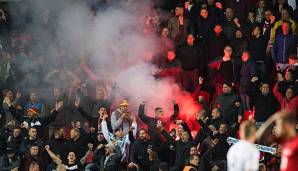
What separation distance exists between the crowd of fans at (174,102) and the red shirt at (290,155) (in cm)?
495

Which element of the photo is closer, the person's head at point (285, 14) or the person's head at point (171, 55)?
the person's head at point (285, 14)

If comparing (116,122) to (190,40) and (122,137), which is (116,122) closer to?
(122,137)

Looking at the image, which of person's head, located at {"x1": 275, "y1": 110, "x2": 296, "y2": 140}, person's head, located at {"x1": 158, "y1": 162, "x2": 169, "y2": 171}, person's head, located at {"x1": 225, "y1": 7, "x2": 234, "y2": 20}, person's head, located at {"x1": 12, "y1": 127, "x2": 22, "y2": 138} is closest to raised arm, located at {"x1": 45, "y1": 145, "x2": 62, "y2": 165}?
person's head, located at {"x1": 12, "y1": 127, "x2": 22, "y2": 138}

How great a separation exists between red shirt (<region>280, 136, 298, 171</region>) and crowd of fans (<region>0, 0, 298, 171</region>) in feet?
16.2

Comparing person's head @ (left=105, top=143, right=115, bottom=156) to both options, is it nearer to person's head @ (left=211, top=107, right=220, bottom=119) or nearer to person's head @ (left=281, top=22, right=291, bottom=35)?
person's head @ (left=211, top=107, right=220, bottom=119)

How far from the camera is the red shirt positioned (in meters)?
11.7

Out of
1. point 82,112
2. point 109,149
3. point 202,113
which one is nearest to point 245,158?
point 202,113

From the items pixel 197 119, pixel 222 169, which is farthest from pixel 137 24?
pixel 222 169

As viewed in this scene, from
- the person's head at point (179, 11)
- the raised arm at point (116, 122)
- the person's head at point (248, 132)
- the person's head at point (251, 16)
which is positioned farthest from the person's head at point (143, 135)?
the person's head at point (248, 132)

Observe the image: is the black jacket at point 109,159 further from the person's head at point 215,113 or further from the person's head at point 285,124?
the person's head at point 285,124

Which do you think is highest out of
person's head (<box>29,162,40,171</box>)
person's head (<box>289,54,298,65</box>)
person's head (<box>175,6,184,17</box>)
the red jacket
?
person's head (<box>175,6,184,17</box>)

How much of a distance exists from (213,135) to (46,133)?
385 centimetres

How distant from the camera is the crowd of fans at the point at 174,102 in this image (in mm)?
18172

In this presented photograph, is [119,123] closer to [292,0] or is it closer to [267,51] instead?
[267,51]
